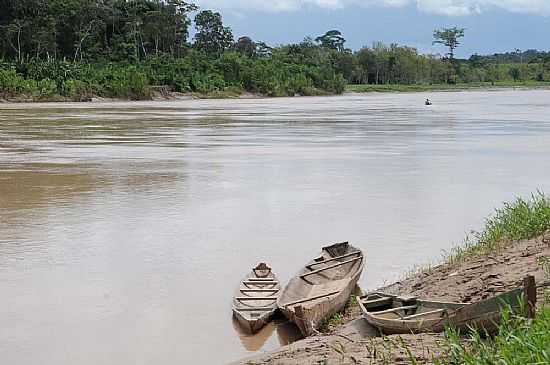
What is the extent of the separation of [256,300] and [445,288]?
1.75 metres

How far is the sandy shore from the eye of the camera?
5109mm

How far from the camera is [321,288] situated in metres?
7.50

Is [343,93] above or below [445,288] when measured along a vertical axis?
below

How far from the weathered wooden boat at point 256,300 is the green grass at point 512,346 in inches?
102

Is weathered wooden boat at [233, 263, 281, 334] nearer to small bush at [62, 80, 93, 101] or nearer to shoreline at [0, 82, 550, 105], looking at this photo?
shoreline at [0, 82, 550, 105]

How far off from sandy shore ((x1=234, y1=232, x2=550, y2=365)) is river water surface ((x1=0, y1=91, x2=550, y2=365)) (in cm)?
89

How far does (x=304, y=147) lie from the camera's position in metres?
23.2

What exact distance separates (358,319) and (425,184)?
942 centimetres

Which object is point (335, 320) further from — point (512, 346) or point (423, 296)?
point (512, 346)

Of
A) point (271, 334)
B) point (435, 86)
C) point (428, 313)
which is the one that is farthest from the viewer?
point (435, 86)

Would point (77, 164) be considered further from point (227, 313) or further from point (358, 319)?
point (358, 319)

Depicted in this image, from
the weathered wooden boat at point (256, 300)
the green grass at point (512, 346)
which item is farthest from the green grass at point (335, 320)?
the green grass at point (512, 346)

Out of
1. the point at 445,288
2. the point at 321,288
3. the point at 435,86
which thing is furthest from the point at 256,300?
the point at 435,86

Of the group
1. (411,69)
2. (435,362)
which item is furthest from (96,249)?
(411,69)
